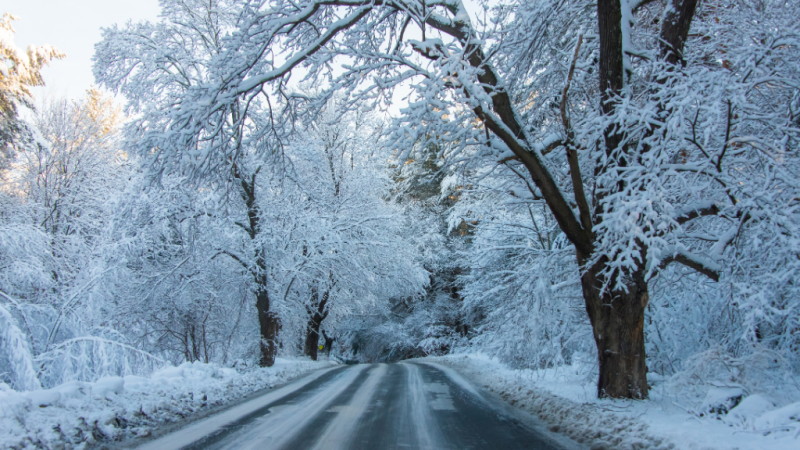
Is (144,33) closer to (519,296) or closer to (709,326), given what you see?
(519,296)

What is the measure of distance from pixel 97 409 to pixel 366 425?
10.0 feet

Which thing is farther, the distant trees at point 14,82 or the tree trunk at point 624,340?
the distant trees at point 14,82

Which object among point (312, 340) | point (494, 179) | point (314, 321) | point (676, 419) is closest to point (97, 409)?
point (676, 419)

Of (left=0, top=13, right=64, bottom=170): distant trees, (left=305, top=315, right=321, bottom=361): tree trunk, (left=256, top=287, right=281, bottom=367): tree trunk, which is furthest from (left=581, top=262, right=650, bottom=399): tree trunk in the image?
(left=305, top=315, right=321, bottom=361): tree trunk

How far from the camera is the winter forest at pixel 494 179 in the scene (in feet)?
14.4

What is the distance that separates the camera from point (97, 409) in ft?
15.5

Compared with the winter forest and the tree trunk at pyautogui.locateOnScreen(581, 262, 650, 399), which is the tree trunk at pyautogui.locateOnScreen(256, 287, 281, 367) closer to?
the winter forest

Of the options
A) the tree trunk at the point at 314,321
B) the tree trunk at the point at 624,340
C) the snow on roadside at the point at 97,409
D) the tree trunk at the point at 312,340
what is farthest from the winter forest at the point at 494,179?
the tree trunk at the point at 312,340

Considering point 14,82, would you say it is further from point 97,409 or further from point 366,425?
point 366,425

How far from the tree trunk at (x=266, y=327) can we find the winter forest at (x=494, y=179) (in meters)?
0.10

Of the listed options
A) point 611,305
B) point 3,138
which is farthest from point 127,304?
point 611,305

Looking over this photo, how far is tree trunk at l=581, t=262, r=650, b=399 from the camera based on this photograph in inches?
202

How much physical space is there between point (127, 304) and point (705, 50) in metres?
13.2

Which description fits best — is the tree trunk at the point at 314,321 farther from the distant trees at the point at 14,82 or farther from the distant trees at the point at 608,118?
the distant trees at the point at 608,118
